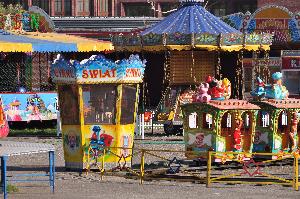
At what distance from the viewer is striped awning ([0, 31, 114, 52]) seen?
133ft

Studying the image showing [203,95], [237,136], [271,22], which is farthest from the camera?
[271,22]

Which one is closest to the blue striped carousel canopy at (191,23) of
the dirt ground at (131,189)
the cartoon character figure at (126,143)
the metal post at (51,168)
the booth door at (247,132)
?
the booth door at (247,132)

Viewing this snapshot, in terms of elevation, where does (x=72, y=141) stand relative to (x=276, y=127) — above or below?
below

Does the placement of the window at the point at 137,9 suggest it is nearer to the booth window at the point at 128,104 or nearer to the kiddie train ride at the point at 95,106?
the booth window at the point at 128,104

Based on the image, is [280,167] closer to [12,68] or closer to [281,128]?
[281,128]

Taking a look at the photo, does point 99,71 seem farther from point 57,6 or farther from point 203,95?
point 57,6

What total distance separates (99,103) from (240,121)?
3.74 metres

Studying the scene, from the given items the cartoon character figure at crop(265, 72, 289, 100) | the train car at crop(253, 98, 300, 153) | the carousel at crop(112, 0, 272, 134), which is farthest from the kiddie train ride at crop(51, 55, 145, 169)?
Result: the carousel at crop(112, 0, 272, 134)

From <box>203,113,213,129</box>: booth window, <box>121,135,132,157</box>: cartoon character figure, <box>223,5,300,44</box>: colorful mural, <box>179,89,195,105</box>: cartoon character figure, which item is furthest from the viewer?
<box>223,5,300,44</box>: colorful mural

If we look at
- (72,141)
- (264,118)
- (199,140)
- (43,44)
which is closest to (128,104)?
(72,141)

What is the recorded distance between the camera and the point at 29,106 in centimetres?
4103

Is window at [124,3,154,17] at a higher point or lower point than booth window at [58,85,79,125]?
higher

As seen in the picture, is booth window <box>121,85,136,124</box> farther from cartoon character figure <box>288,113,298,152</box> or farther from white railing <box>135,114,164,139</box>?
white railing <box>135,114,164,139</box>

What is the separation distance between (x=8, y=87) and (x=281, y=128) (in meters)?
18.5
